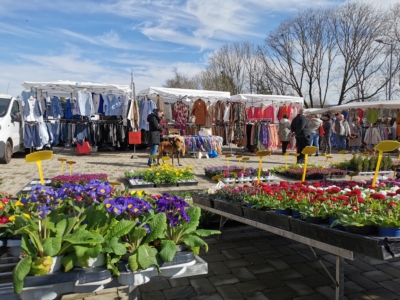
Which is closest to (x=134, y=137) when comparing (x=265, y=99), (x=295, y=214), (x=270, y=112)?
(x=265, y=99)

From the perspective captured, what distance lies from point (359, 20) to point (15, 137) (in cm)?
2965

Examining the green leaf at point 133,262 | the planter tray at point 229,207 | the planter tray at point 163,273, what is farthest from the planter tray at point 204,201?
the green leaf at point 133,262

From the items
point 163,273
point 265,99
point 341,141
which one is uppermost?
point 265,99

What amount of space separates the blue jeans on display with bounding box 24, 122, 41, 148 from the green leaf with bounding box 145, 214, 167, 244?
41.4ft

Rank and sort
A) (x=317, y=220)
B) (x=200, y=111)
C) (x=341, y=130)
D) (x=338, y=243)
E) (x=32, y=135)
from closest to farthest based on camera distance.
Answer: (x=338, y=243), (x=317, y=220), (x=32, y=135), (x=200, y=111), (x=341, y=130)

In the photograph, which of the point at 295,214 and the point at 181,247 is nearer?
the point at 181,247

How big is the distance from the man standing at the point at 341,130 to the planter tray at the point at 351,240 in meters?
15.8

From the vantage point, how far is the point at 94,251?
7.46 feet

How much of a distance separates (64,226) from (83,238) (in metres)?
0.26

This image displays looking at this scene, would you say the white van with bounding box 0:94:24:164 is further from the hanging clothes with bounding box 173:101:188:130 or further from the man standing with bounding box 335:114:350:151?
the man standing with bounding box 335:114:350:151

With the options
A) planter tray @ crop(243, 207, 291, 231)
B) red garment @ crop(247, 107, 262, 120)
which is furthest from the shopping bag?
planter tray @ crop(243, 207, 291, 231)

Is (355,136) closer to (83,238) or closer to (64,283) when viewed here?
(83,238)

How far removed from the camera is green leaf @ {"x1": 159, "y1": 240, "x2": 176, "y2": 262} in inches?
94.3

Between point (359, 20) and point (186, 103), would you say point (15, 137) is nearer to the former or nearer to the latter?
point (186, 103)
